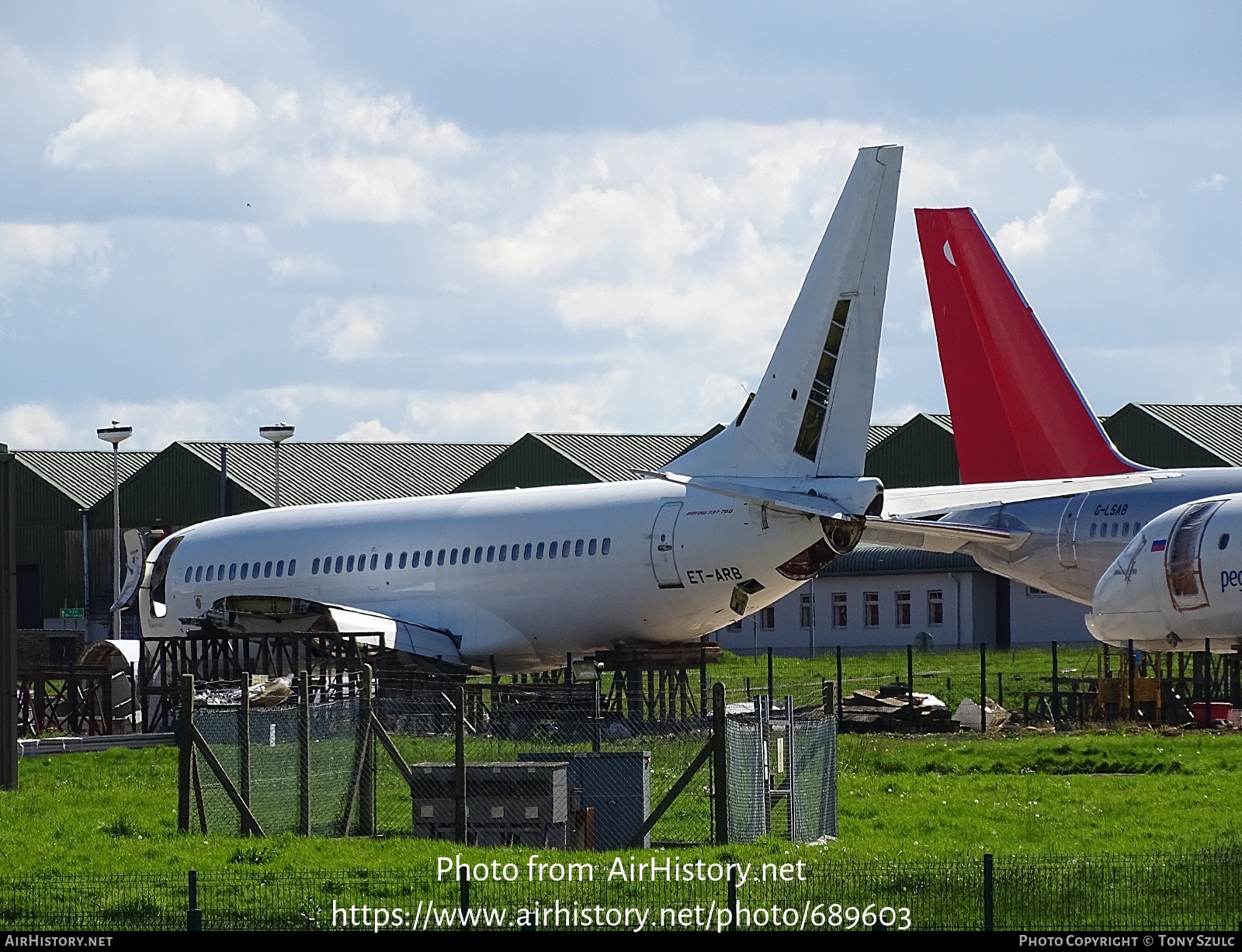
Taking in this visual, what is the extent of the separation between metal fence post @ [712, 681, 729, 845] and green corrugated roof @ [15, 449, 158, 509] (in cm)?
6300

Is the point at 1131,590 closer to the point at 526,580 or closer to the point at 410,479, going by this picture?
the point at 526,580

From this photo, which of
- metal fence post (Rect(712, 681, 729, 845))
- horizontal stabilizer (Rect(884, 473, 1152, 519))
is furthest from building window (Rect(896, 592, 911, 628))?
metal fence post (Rect(712, 681, 729, 845))

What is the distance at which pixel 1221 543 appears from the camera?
28250 mm

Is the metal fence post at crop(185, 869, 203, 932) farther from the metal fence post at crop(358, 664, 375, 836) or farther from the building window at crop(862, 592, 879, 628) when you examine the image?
the building window at crop(862, 592, 879, 628)

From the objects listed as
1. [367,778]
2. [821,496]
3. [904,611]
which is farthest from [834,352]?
[904,611]

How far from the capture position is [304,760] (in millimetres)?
16203

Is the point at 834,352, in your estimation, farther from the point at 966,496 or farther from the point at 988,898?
the point at 988,898

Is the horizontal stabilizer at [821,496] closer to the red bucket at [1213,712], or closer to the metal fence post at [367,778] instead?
the red bucket at [1213,712]

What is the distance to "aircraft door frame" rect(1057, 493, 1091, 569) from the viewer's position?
33.2 m

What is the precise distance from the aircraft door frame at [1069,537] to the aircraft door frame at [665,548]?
30.2 feet

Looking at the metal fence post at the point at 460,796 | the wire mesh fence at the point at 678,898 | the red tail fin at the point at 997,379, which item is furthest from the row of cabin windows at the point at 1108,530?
the metal fence post at the point at 460,796

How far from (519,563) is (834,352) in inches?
277
